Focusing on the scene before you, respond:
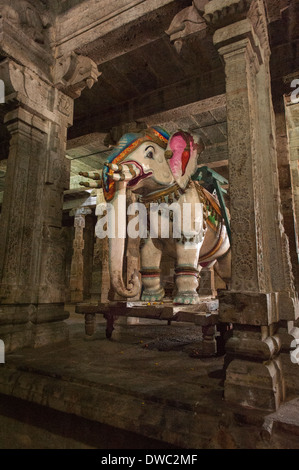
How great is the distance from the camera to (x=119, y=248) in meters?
3.16

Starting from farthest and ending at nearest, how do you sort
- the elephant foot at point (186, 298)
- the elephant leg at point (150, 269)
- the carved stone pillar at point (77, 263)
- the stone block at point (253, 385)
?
the carved stone pillar at point (77, 263)
the elephant leg at point (150, 269)
the elephant foot at point (186, 298)
the stone block at point (253, 385)

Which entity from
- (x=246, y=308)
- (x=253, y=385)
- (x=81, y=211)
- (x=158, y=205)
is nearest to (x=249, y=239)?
(x=246, y=308)

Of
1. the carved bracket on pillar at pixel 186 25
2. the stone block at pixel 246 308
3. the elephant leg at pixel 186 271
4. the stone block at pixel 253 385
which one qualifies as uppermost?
the carved bracket on pillar at pixel 186 25

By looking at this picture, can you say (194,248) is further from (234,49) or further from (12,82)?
(12,82)

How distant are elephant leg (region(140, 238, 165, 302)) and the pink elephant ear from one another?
2.81ft

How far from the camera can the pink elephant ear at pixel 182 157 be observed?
3.48m

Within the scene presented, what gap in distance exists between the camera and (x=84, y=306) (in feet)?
11.0

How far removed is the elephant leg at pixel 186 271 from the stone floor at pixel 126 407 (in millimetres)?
669

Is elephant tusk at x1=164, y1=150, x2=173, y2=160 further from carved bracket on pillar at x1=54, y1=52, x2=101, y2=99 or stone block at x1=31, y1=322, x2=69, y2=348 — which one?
stone block at x1=31, y1=322, x2=69, y2=348

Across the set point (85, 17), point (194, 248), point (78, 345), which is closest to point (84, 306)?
point (78, 345)

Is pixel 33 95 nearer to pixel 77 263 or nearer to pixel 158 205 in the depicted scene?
pixel 158 205

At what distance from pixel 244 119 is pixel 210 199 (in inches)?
70.0

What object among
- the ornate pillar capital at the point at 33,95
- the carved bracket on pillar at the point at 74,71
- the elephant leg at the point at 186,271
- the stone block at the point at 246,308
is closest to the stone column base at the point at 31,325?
the elephant leg at the point at 186,271

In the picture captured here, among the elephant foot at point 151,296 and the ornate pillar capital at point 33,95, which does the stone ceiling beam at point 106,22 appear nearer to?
the ornate pillar capital at point 33,95
